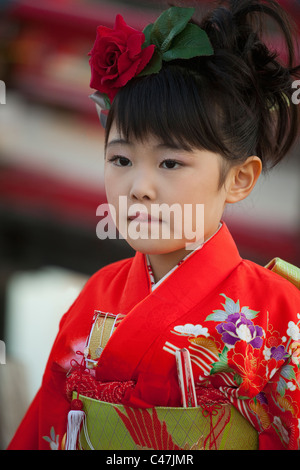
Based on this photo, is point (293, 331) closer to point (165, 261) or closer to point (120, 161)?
point (165, 261)

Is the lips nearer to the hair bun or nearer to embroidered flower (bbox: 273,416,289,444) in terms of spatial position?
the hair bun

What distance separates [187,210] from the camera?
102cm

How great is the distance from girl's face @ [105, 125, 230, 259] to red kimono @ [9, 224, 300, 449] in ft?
0.27

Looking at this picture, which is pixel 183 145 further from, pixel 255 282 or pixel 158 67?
pixel 255 282

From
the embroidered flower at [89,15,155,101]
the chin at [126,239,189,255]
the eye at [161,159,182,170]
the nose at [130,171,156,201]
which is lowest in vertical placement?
the chin at [126,239,189,255]

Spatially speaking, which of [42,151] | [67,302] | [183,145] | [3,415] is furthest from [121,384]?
[42,151]

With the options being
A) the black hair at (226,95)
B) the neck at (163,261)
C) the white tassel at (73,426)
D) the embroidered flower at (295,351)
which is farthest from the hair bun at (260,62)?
the white tassel at (73,426)

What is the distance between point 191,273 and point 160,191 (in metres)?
0.18

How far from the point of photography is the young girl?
1.01 m

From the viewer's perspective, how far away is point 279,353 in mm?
1025

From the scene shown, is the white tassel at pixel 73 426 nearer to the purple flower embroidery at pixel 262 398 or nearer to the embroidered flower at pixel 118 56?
the purple flower embroidery at pixel 262 398

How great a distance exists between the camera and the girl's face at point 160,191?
100 centimetres

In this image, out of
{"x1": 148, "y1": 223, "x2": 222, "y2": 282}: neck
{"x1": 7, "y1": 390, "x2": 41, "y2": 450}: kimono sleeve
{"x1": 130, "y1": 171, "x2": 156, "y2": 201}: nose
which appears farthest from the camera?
{"x1": 7, "y1": 390, "x2": 41, "y2": 450}: kimono sleeve

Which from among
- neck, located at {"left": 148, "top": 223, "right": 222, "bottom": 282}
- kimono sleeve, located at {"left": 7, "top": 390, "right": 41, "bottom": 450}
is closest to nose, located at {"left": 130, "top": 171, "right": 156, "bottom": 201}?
neck, located at {"left": 148, "top": 223, "right": 222, "bottom": 282}
